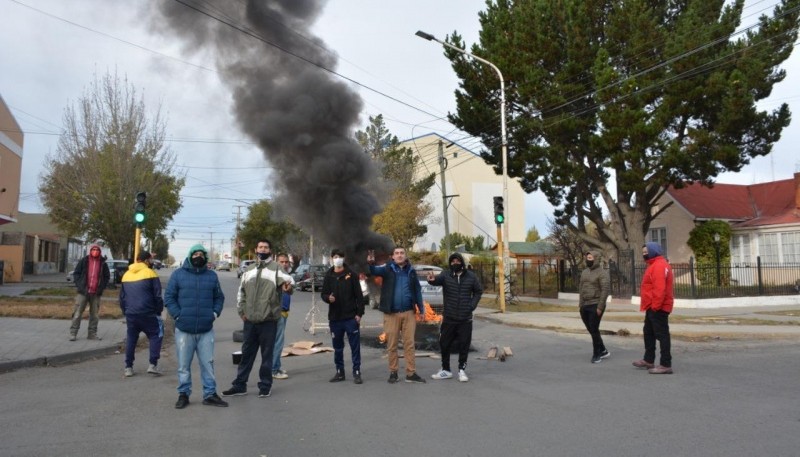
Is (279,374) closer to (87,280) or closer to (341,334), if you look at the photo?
(341,334)

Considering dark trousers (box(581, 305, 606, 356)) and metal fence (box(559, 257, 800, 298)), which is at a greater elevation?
metal fence (box(559, 257, 800, 298))

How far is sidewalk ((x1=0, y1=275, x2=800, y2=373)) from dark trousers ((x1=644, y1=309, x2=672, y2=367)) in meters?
4.23

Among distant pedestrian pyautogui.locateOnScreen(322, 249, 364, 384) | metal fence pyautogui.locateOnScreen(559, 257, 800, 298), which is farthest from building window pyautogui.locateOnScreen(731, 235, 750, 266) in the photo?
distant pedestrian pyautogui.locateOnScreen(322, 249, 364, 384)

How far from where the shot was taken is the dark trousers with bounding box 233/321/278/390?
6273 mm

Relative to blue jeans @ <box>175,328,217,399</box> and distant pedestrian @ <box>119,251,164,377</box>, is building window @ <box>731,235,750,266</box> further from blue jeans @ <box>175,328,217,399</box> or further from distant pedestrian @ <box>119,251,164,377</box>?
blue jeans @ <box>175,328,217,399</box>

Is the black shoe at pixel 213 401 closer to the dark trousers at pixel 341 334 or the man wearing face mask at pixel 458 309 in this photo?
the dark trousers at pixel 341 334

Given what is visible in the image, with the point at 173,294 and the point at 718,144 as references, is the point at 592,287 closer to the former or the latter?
the point at 173,294

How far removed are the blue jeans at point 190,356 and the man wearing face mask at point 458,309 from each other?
9.03ft

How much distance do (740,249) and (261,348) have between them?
25.3 metres

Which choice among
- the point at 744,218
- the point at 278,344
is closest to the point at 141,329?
the point at 278,344

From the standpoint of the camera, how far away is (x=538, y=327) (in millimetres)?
13742

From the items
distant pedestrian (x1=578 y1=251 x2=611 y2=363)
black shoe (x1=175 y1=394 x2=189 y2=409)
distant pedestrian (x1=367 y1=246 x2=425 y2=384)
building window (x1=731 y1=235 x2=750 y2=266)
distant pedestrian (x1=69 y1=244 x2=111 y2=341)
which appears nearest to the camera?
black shoe (x1=175 y1=394 x2=189 y2=409)

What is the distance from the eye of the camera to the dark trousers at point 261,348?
20.6ft

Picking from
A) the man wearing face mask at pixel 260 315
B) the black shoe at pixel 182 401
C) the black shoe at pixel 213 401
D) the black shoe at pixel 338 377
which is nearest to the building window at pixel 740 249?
the black shoe at pixel 338 377
